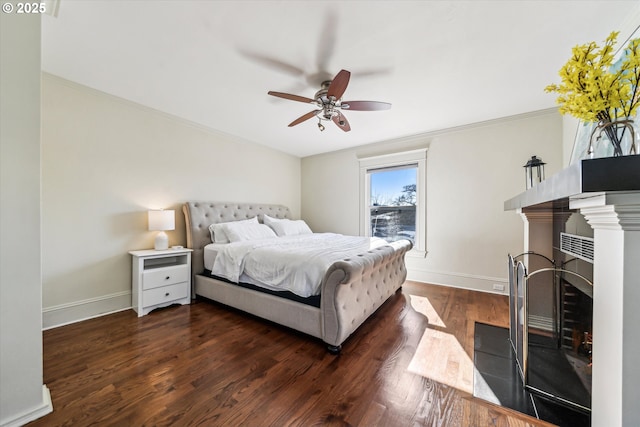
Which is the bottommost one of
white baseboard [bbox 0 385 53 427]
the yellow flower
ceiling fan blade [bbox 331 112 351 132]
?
white baseboard [bbox 0 385 53 427]

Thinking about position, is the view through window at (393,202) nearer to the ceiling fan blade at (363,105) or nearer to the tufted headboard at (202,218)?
the ceiling fan blade at (363,105)

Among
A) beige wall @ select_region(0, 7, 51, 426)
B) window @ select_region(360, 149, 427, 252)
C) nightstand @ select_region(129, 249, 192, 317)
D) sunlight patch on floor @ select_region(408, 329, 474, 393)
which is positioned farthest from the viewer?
window @ select_region(360, 149, 427, 252)

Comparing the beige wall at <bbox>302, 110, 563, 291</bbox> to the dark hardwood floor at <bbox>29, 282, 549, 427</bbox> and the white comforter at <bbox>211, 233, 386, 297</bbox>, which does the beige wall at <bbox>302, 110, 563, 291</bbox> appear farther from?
the white comforter at <bbox>211, 233, 386, 297</bbox>

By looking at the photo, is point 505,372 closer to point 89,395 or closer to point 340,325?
point 340,325

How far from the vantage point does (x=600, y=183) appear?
2.22 feet

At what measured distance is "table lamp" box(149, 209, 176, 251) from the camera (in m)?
2.70

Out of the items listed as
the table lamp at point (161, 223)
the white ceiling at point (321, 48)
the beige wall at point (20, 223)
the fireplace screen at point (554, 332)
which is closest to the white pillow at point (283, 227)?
the table lamp at point (161, 223)

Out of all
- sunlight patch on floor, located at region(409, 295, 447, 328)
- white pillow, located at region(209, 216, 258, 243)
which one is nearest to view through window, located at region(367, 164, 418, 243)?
sunlight patch on floor, located at region(409, 295, 447, 328)

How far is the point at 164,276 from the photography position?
104 inches

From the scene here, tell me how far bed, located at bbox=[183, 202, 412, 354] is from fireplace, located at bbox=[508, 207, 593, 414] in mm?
1120

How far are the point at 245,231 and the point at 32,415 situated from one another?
2260 millimetres

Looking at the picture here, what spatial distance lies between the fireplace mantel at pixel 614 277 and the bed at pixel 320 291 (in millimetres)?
1223

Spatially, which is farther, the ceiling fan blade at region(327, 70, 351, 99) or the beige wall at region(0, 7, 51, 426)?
the ceiling fan blade at region(327, 70, 351, 99)

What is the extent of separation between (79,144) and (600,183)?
386 centimetres
